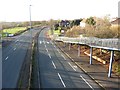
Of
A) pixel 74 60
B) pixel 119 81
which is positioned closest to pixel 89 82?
pixel 119 81

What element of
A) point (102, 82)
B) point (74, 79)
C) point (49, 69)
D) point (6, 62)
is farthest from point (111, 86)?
point (6, 62)

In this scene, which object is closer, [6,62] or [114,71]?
[114,71]

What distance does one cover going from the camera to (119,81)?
86.3 ft

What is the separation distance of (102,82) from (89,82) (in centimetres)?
140

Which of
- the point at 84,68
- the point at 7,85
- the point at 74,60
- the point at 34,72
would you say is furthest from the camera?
the point at 74,60

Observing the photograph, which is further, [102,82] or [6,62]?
[6,62]

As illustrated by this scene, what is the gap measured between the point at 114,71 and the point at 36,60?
13.5m

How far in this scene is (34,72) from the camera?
3014 centimetres

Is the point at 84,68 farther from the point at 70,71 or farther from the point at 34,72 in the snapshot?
the point at 34,72

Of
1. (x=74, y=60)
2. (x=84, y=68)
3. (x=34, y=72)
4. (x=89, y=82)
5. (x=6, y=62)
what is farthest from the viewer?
(x=74, y=60)

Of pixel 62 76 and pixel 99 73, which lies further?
pixel 99 73

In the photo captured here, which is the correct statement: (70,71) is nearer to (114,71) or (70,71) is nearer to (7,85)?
(114,71)

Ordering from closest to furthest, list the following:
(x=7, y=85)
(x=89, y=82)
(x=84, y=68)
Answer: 1. (x=7, y=85)
2. (x=89, y=82)
3. (x=84, y=68)

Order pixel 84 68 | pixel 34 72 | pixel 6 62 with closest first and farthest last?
pixel 34 72 < pixel 84 68 < pixel 6 62
